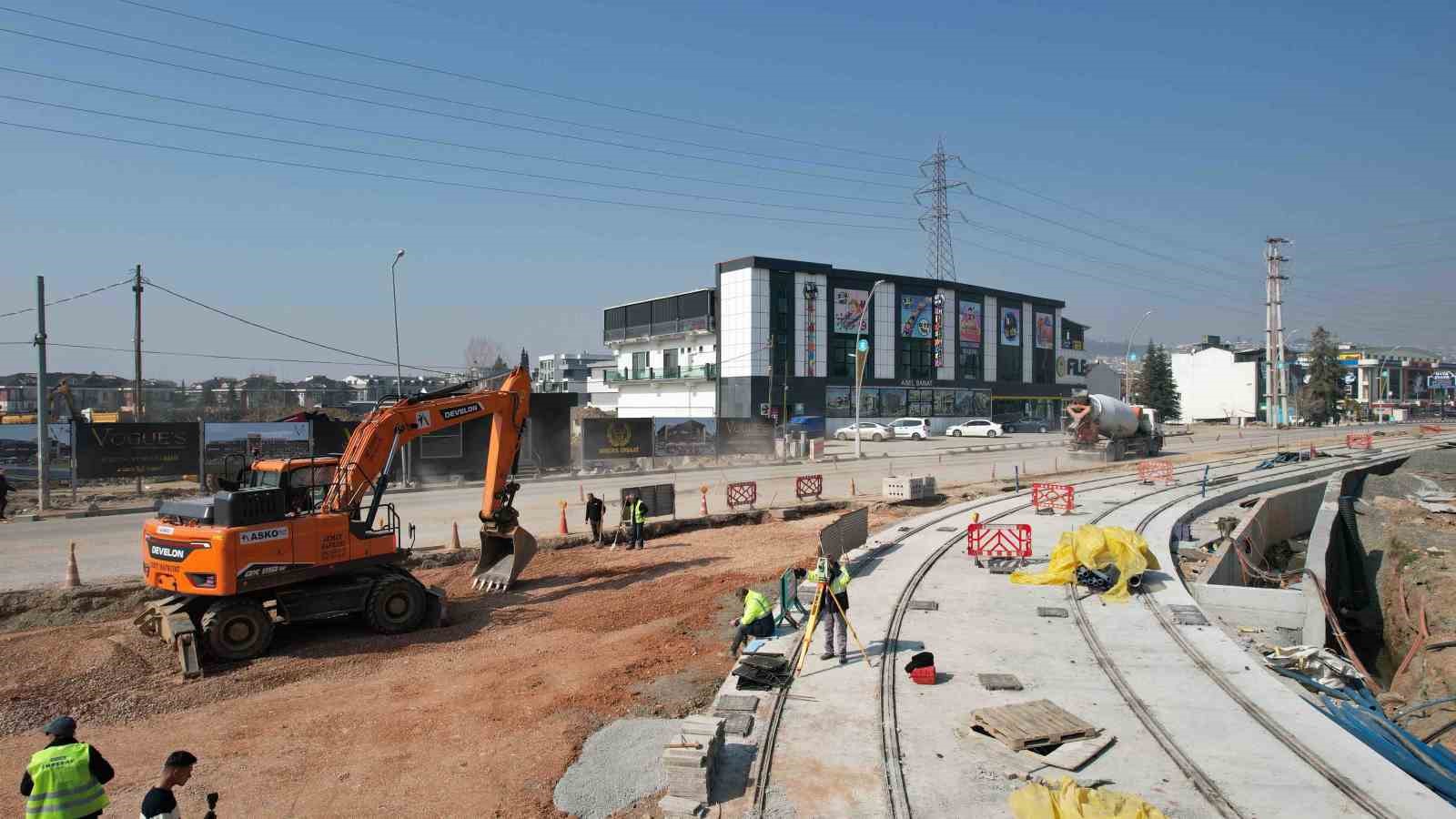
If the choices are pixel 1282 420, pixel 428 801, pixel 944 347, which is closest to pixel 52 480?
pixel 428 801

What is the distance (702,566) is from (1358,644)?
19.3 meters

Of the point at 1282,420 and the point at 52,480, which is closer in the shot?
the point at 52,480

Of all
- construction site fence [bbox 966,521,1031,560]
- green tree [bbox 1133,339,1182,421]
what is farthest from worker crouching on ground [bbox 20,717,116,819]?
green tree [bbox 1133,339,1182,421]

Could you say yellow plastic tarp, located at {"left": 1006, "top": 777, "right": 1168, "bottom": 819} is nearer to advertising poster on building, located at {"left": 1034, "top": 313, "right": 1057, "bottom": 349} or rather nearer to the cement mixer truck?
the cement mixer truck

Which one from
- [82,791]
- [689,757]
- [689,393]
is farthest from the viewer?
[689,393]

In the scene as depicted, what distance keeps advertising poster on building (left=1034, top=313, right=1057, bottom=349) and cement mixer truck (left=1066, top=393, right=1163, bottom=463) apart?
39.9 m

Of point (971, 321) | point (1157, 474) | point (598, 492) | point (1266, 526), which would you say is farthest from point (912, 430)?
point (598, 492)

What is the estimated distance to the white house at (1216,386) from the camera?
4038 inches

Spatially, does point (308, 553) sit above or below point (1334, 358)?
below

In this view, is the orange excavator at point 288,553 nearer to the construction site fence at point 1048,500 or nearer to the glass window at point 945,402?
the construction site fence at point 1048,500

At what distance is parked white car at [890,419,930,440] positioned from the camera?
63281 millimetres

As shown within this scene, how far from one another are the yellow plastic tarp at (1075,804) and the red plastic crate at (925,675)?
10.8 feet

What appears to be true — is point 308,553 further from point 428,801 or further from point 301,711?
point 428,801

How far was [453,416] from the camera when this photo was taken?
54.1ft
